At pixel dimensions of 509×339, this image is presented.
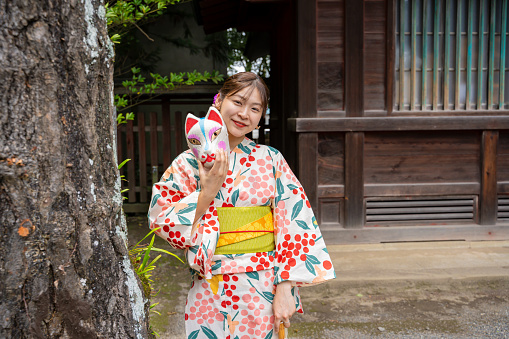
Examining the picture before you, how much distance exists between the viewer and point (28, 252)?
1321 millimetres

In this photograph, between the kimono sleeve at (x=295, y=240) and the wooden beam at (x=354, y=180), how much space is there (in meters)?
3.17

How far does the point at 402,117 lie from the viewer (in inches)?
197

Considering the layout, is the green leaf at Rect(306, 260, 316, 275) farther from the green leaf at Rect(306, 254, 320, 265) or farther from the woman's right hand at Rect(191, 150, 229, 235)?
the woman's right hand at Rect(191, 150, 229, 235)

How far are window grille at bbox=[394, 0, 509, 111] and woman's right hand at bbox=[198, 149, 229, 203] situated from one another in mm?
3854

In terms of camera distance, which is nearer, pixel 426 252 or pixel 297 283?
pixel 297 283

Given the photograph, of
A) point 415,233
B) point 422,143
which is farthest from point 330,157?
point 415,233

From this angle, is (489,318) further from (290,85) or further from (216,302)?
(290,85)

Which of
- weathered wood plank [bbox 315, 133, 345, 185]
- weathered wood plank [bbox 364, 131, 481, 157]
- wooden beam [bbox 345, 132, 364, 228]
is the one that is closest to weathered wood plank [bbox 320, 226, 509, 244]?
wooden beam [bbox 345, 132, 364, 228]

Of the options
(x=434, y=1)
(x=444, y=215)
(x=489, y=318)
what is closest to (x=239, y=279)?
(x=489, y=318)

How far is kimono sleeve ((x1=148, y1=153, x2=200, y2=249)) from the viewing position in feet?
5.90

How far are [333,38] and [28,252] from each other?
14.1 ft

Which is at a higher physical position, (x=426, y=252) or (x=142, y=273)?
(x=142, y=273)

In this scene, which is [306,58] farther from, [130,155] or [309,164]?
[130,155]

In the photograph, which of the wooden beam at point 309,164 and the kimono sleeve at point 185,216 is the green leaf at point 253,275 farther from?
the wooden beam at point 309,164
